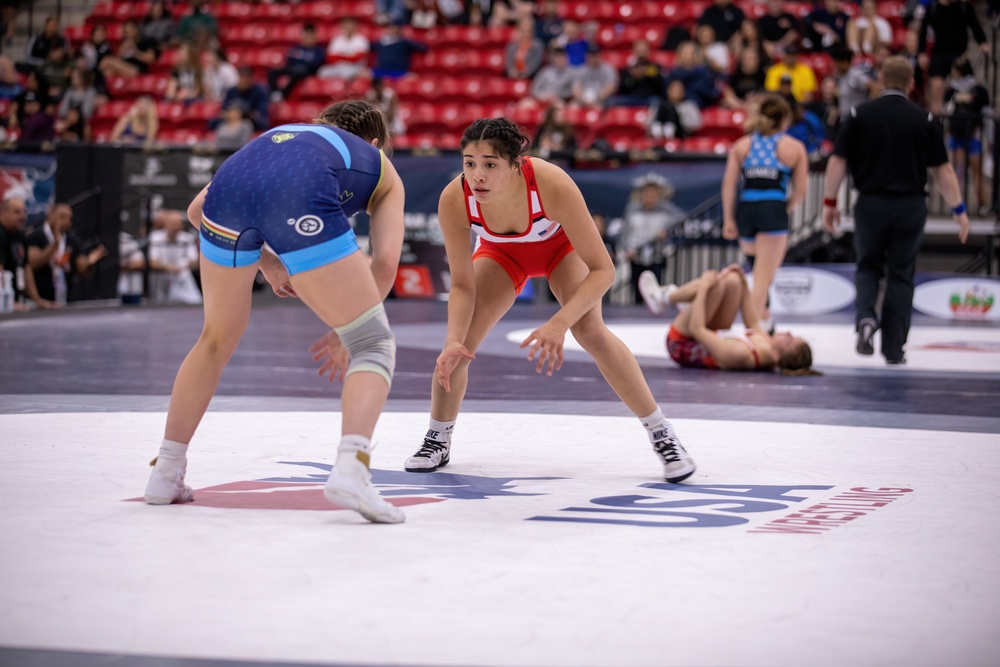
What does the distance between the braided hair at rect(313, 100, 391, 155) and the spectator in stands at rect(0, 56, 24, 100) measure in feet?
44.4

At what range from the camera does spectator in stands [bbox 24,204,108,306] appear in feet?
33.5

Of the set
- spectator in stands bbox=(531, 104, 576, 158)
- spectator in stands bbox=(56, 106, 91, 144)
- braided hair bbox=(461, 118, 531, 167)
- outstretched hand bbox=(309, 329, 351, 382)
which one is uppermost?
braided hair bbox=(461, 118, 531, 167)

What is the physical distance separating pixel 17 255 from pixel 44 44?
690 centimetres

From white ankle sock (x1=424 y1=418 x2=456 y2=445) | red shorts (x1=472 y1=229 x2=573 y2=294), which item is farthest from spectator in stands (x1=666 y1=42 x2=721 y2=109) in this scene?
white ankle sock (x1=424 y1=418 x2=456 y2=445)

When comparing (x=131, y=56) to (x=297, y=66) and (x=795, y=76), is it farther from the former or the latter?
(x=795, y=76)

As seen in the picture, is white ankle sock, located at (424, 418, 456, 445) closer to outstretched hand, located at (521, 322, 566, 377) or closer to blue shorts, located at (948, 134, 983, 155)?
outstretched hand, located at (521, 322, 566, 377)

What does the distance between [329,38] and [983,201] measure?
8.17 meters

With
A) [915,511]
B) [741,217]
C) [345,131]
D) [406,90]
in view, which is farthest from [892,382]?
[406,90]

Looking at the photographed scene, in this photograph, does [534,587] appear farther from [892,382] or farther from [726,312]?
[726,312]

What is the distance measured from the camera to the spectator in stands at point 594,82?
539 inches

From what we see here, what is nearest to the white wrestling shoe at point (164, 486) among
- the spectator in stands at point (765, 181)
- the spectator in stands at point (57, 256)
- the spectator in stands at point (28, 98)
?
the spectator in stands at point (765, 181)

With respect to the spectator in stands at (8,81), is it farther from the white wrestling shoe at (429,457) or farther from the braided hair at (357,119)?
the braided hair at (357,119)

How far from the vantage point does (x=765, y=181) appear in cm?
790

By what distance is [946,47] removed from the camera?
472 inches
